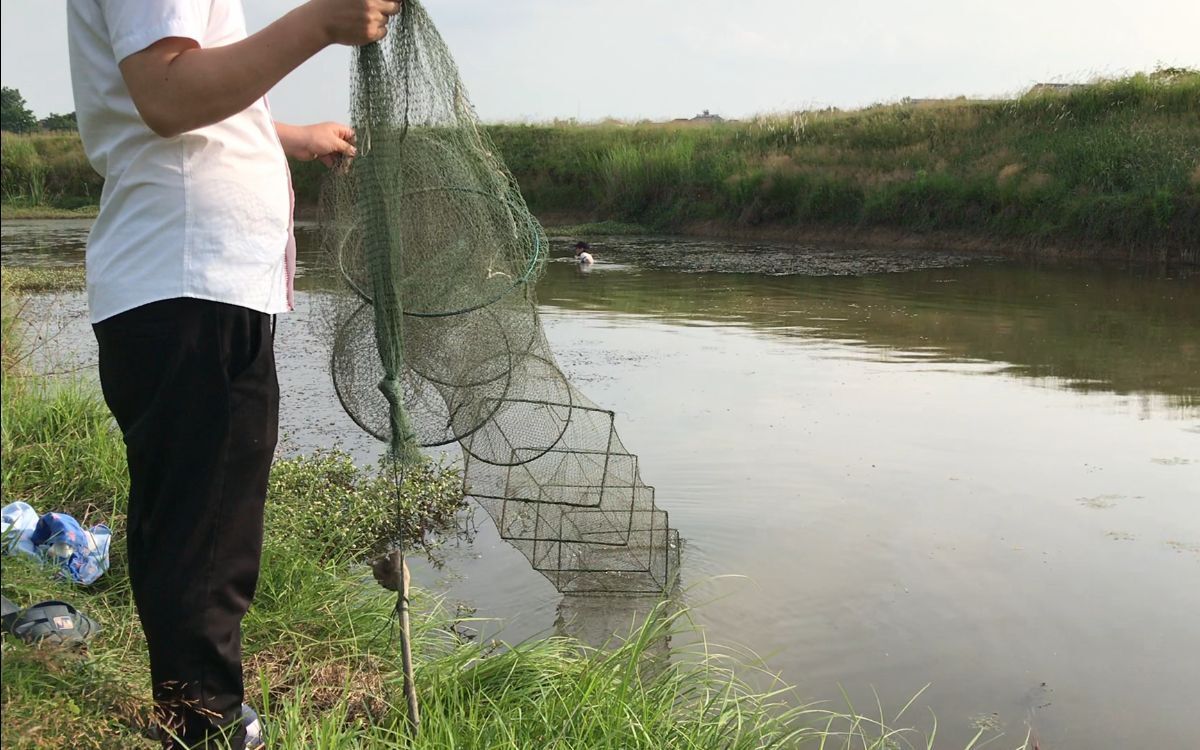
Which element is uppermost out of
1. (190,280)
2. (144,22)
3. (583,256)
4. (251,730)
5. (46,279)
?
(144,22)

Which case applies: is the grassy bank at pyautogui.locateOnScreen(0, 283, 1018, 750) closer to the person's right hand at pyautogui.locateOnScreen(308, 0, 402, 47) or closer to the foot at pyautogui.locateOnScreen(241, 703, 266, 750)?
the foot at pyautogui.locateOnScreen(241, 703, 266, 750)

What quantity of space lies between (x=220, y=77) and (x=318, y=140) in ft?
2.23

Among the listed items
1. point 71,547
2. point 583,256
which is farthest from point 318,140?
point 583,256

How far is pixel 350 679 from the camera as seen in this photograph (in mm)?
2719

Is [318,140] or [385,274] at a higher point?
[318,140]

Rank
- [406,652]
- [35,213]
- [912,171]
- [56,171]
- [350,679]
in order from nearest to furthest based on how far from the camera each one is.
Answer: [406,652] < [350,679] < [912,171] < [35,213] < [56,171]

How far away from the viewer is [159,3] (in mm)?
1650

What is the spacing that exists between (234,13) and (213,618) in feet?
3.34

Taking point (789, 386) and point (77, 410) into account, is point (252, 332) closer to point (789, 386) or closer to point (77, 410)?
point (77, 410)

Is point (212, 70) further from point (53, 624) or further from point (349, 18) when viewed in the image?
point (53, 624)

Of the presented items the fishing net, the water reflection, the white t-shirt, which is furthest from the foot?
the water reflection

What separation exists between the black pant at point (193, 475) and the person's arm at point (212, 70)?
0.30 metres

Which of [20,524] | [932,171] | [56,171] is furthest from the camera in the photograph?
[56,171]

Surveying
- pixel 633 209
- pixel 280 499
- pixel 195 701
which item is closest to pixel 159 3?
pixel 195 701
